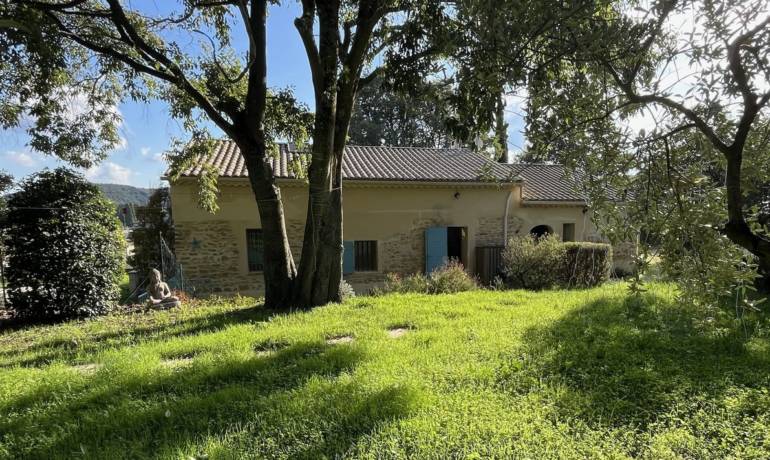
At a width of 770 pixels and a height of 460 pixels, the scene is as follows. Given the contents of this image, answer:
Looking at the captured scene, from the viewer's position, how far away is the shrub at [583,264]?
11.5 metres

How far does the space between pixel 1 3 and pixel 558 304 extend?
10.3 m

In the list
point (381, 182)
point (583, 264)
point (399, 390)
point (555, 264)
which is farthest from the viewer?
point (381, 182)

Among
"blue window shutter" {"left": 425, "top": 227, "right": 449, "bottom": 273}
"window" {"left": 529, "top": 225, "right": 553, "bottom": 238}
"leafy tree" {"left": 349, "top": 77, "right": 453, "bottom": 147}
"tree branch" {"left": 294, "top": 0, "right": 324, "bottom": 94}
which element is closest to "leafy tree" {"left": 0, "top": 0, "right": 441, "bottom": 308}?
"tree branch" {"left": 294, "top": 0, "right": 324, "bottom": 94}

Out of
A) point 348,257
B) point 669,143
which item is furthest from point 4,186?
point 669,143

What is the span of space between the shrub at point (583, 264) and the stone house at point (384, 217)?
2.81 meters

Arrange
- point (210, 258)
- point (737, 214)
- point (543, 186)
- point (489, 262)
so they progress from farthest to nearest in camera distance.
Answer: point (543, 186) < point (489, 262) < point (210, 258) < point (737, 214)

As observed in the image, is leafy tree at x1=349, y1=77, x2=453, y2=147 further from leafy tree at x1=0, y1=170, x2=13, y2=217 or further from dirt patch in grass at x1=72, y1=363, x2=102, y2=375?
dirt patch in grass at x1=72, y1=363, x2=102, y2=375

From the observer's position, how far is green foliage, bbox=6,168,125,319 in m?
8.29

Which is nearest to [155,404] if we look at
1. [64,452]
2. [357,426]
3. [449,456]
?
[64,452]

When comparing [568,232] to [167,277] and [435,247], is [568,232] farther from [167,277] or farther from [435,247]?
[167,277]

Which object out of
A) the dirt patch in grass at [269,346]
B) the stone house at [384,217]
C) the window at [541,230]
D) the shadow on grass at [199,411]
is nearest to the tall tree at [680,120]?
the shadow on grass at [199,411]

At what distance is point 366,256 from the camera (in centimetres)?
1413

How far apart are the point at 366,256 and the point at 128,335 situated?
8.44 metres

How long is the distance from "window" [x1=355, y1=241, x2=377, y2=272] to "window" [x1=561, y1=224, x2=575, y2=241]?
25.9 feet
